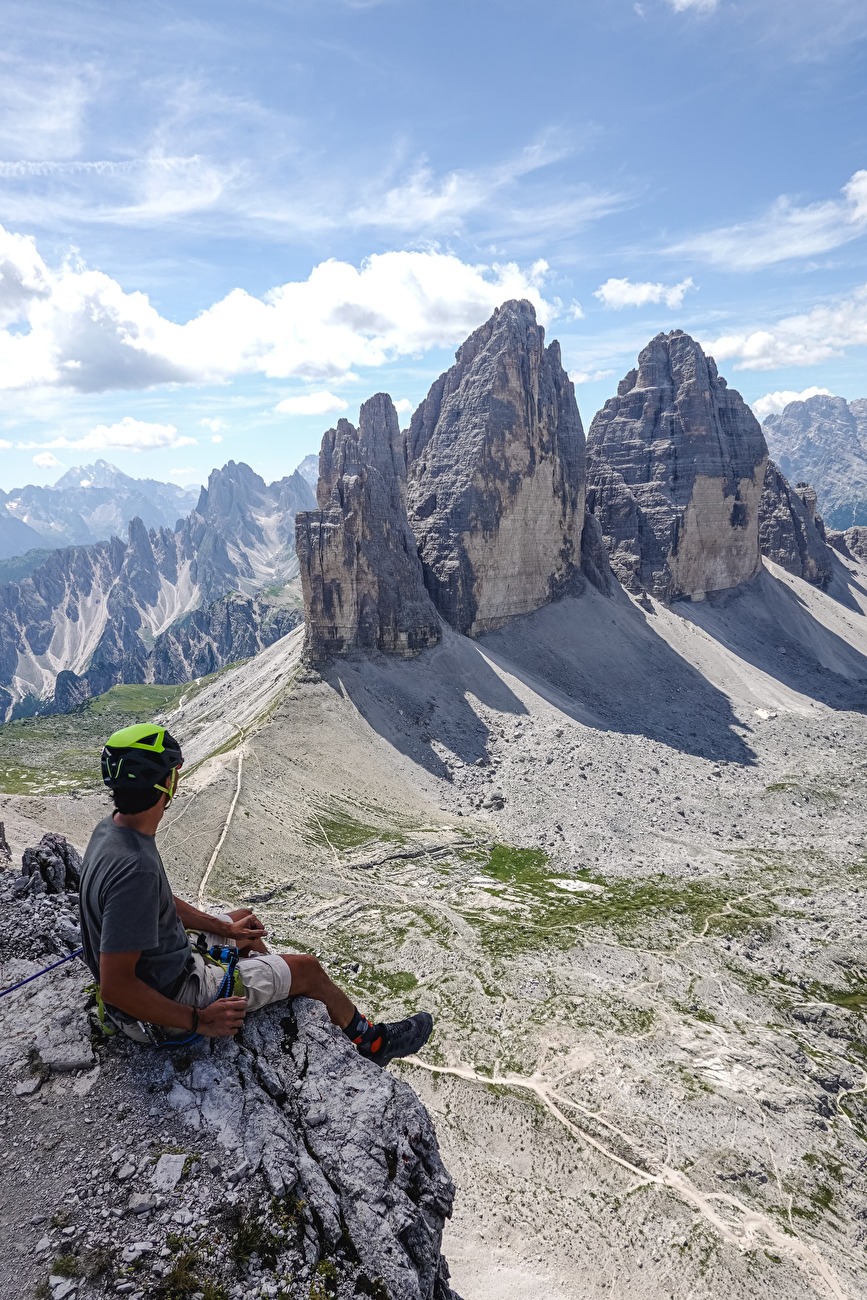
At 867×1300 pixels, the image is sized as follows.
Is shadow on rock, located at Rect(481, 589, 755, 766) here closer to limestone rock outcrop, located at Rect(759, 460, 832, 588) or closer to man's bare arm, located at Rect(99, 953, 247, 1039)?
limestone rock outcrop, located at Rect(759, 460, 832, 588)

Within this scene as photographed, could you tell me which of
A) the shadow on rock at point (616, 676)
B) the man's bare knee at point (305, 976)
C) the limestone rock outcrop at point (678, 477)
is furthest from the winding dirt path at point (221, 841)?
the limestone rock outcrop at point (678, 477)

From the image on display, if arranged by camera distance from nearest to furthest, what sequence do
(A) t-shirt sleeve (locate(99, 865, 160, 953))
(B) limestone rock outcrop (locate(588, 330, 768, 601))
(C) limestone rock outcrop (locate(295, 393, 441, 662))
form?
(A) t-shirt sleeve (locate(99, 865, 160, 953)) → (C) limestone rock outcrop (locate(295, 393, 441, 662)) → (B) limestone rock outcrop (locate(588, 330, 768, 601))

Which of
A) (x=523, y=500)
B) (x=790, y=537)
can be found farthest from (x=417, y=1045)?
(x=790, y=537)

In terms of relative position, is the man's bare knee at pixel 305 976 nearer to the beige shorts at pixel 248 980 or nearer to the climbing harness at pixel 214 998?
the beige shorts at pixel 248 980

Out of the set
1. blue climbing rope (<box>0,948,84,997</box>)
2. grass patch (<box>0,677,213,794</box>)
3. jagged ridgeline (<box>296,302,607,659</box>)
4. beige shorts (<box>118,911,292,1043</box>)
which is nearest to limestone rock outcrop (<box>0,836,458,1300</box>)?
blue climbing rope (<box>0,948,84,997</box>)

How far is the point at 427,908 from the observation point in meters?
41.4

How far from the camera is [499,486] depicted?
282ft

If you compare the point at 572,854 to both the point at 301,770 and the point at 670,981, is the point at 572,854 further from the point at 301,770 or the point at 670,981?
the point at 301,770

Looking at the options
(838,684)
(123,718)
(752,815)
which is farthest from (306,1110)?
(123,718)

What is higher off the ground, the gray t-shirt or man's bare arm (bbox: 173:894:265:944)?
the gray t-shirt

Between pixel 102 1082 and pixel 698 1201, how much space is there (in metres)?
22.2

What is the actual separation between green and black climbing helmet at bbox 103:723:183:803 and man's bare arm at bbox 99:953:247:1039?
1.65 metres

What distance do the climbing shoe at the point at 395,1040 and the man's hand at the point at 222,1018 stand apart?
2.84m

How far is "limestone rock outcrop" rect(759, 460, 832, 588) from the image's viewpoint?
137 meters
